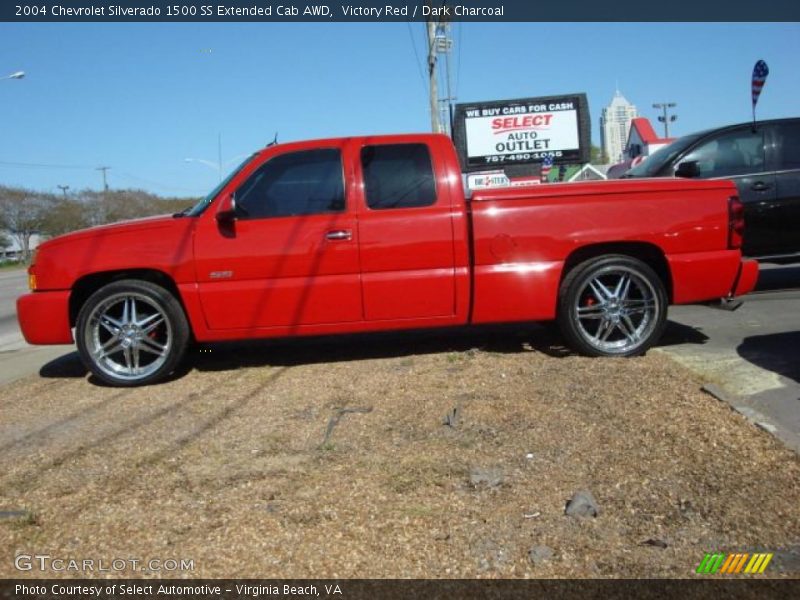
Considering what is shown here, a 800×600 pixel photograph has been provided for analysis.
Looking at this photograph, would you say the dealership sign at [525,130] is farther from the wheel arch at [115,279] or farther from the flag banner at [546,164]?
the wheel arch at [115,279]

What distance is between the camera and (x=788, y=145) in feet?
25.8

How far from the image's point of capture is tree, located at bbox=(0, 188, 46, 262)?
45219mm

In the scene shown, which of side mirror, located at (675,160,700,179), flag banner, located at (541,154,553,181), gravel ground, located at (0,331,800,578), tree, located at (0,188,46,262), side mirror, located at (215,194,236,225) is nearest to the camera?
gravel ground, located at (0,331,800,578)

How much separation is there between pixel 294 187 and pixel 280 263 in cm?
61

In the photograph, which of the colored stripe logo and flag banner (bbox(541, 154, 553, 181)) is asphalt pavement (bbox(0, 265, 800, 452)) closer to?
the colored stripe logo

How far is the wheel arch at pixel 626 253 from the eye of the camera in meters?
5.48

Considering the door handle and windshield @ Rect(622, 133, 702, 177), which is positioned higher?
windshield @ Rect(622, 133, 702, 177)

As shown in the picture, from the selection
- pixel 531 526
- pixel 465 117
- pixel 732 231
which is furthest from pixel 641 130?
pixel 531 526

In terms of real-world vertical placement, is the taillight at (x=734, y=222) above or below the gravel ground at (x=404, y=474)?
above

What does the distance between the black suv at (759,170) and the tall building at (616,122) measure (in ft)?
392

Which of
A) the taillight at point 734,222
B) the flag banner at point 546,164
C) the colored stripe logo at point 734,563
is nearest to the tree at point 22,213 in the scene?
the flag banner at point 546,164

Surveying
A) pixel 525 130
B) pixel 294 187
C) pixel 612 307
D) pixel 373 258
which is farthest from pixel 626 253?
pixel 525 130

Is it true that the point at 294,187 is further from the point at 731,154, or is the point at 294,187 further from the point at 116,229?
the point at 731,154

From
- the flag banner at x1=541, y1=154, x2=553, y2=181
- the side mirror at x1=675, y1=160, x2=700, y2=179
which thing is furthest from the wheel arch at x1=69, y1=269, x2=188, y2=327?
the flag banner at x1=541, y1=154, x2=553, y2=181
